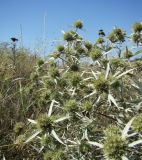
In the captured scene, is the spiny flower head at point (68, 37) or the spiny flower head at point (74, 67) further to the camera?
the spiny flower head at point (68, 37)

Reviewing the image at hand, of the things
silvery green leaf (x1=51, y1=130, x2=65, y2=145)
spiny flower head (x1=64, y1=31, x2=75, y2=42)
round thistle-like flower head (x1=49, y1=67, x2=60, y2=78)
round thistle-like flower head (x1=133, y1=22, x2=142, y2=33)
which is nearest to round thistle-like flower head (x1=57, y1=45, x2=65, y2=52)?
spiny flower head (x1=64, y1=31, x2=75, y2=42)

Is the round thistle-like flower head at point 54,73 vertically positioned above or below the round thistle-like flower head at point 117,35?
below

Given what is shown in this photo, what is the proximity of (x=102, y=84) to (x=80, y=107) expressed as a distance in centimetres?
25

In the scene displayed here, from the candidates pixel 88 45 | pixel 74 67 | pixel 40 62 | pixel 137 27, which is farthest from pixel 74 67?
pixel 137 27

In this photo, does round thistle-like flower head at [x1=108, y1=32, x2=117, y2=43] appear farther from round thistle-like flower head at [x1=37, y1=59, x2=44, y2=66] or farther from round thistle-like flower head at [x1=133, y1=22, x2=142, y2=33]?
round thistle-like flower head at [x1=37, y1=59, x2=44, y2=66]

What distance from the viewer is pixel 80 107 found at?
2471 millimetres

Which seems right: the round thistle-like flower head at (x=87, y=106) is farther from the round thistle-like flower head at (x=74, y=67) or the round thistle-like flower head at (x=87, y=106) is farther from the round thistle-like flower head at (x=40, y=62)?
the round thistle-like flower head at (x=40, y=62)

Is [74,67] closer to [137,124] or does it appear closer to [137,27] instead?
[137,27]

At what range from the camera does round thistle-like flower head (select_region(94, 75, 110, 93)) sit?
2.35m

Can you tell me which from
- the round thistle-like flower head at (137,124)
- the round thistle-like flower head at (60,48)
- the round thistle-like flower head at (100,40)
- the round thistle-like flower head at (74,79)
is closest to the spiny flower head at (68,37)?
the round thistle-like flower head at (60,48)

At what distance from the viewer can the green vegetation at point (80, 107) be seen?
2246mm

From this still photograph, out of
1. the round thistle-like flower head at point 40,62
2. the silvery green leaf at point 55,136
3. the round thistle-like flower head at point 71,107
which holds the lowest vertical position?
the silvery green leaf at point 55,136

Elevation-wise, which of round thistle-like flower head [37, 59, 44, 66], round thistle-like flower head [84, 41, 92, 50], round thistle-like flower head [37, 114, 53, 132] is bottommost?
round thistle-like flower head [37, 114, 53, 132]

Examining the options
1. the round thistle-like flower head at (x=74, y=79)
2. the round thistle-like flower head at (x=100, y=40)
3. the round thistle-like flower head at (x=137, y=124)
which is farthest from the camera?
the round thistle-like flower head at (x=100, y=40)
